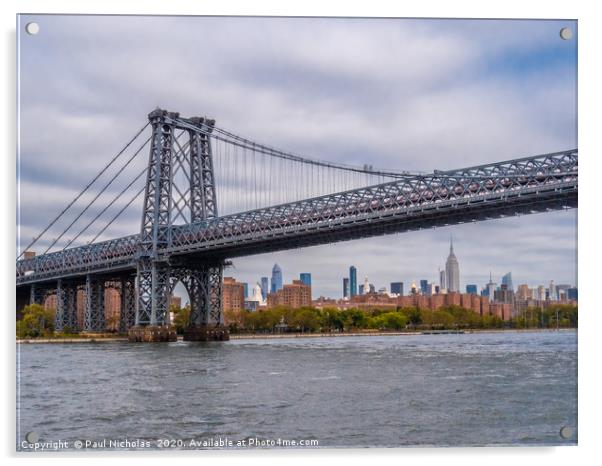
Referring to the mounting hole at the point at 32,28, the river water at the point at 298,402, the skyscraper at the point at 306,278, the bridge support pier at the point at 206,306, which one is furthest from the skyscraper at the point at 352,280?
the bridge support pier at the point at 206,306

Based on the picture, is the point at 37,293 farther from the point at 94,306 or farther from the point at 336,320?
the point at 336,320

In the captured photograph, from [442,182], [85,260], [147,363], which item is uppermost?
[442,182]

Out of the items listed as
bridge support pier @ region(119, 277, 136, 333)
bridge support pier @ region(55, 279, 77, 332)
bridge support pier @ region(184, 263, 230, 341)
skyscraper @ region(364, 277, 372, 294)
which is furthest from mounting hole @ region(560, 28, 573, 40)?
bridge support pier @ region(119, 277, 136, 333)

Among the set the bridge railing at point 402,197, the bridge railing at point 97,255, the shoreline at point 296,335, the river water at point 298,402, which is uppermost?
the bridge railing at point 402,197

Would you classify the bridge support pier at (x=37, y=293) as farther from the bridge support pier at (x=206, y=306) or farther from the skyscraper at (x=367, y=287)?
the bridge support pier at (x=206, y=306)
